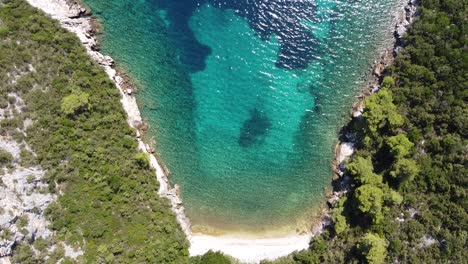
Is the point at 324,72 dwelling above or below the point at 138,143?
above

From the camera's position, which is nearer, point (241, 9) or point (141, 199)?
point (141, 199)

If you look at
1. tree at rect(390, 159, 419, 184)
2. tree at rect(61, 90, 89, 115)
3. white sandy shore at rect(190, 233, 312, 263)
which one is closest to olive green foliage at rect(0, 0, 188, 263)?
tree at rect(61, 90, 89, 115)

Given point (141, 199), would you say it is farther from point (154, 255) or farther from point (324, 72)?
point (324, 72)

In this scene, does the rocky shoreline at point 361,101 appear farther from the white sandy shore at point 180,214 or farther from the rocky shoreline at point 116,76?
the rocky shoreline at point 116,76

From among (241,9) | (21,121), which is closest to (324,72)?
(241,9)

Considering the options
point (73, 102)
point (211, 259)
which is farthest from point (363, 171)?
point (73, 102)

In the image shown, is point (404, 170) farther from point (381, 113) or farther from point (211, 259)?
point (211, 259)
